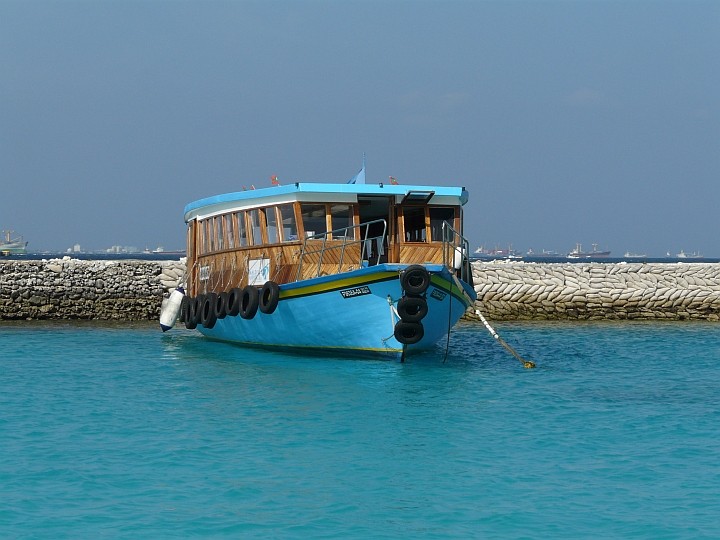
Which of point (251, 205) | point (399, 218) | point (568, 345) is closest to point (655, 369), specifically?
point (568, 345)

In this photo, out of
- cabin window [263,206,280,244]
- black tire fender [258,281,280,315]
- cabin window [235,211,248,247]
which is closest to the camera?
black tire fender [258,281,280,315]

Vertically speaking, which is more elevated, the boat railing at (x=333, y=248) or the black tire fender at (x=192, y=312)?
the boat railing at (x=333, y=248)

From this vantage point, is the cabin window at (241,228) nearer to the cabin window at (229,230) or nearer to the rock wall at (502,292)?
the cabin window at (229,230)

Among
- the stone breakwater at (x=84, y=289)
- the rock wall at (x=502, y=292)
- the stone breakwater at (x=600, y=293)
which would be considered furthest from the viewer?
the stone breakwater at (x=600, y=293)

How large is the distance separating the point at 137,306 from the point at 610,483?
73.0 ft

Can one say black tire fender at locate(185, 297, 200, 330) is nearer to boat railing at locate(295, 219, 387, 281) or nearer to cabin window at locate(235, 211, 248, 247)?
cabin window at locate(235, 211, 248, 247)

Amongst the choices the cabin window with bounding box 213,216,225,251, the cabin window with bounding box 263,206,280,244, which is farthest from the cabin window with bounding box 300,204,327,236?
the cabin window with bounding box 213,216,225,251

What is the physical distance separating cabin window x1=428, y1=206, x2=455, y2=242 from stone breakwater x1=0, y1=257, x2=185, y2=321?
478 inches

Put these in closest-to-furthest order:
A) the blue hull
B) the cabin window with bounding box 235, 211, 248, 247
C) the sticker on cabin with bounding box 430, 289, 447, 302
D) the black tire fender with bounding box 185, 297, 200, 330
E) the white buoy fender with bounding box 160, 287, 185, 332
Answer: the blue hull, the sticker on cabin with bounding box 430, 289, 447, 302, the cabin window with bounding box 235, 211, 248, 247, the black tire fender with bounding box 185, 297, 200, 330, the white buoy fender with bounding box 160, 287, 185, 332

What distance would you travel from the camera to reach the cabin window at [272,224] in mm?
17844

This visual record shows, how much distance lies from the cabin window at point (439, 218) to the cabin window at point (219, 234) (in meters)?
4.67

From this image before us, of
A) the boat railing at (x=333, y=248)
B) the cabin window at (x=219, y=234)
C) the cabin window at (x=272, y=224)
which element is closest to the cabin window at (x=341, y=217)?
the boat railing at (x=333, y=248)

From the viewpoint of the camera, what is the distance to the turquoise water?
7613 mm

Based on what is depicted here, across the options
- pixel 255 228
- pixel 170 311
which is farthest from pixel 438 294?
pixel 170 311
